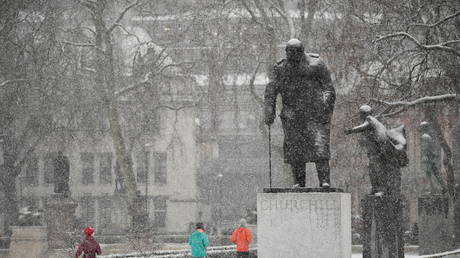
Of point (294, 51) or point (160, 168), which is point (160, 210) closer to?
point (160, 168)

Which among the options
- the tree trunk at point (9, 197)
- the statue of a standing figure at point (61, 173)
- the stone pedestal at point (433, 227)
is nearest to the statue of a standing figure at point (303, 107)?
the stone pedestal at point (433, 227)

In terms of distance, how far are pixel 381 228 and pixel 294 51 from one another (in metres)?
6.61

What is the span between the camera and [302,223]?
1191cm

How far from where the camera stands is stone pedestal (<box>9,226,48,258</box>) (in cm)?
2939

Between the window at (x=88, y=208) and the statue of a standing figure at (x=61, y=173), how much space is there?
27.3 metres


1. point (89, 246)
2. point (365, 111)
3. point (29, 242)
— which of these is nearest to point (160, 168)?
point (29, 242)

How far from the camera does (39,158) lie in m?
60.3

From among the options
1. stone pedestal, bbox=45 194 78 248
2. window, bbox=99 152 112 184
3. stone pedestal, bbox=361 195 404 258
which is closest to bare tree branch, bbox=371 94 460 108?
stone pedestal, bbox=361 195 404 258

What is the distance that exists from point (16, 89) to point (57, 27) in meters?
4.71

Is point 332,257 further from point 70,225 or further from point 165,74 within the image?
point 165,74

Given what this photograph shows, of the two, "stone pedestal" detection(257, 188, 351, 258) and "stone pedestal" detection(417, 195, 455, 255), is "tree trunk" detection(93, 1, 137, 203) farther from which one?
"stone pedestal" detection(257, 188, 351, 258)

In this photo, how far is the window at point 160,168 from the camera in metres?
61.1

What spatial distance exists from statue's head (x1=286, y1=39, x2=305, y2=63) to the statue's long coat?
10cm

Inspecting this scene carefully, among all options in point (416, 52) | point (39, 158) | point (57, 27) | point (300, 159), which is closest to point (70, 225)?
point (57, 27)
